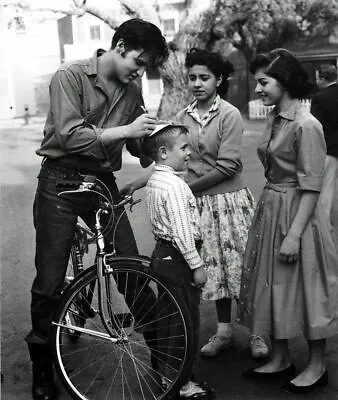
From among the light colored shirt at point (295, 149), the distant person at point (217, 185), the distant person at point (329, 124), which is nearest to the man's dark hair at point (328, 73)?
the distant person at point (329, 124)

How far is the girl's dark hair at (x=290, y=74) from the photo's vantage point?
3.67m

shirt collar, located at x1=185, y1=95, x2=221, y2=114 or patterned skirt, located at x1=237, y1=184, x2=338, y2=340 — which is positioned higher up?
shirt collar, located at x1=185, y1=95, x2=221, y2=114

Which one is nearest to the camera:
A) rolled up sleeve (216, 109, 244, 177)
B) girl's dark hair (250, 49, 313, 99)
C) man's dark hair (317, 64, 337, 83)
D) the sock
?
girl's dark hair (250, 49, 313, 99)

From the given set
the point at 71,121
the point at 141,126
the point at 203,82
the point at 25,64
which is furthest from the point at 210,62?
the point at 25,64

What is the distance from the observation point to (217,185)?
14.4 feet

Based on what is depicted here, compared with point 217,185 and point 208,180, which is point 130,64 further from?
point 217,185

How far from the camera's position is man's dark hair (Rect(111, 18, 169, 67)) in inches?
139

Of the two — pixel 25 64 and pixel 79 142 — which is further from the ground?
pixel 79 142

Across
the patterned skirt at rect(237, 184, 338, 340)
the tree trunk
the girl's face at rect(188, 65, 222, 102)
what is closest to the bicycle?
the patterned skirt at rect(237, 184, 338, 340)

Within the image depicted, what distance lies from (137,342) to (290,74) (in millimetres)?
1705

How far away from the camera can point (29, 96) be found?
36.0 m

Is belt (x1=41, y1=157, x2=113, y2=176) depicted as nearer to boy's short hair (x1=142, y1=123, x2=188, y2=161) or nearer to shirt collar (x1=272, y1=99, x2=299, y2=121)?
boy's short hair (x1=142, y1=123, x2=188, y2=161)

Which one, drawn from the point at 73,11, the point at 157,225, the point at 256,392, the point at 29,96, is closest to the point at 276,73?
the point at 157,225

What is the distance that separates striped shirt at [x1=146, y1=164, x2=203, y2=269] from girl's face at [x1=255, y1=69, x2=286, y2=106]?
70 cm
